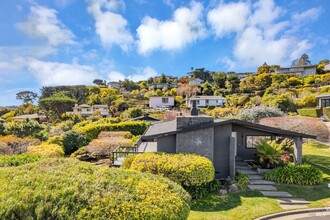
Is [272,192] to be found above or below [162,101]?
below

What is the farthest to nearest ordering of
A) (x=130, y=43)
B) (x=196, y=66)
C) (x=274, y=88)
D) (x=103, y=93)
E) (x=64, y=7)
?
A: (x=196, y=66) < (x=103, y=93) < (x=274, y=88) < (x=130, y=43) < (x=64, y=7)

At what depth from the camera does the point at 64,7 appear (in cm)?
1402

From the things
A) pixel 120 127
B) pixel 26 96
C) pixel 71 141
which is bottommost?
pixel 71 141

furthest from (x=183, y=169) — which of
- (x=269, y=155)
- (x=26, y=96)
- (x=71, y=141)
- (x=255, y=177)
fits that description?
(x=26, y=96)

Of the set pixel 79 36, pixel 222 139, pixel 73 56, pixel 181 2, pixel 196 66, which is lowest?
pixel 222 139

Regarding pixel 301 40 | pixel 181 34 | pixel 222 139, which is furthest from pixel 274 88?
pixel 222 139

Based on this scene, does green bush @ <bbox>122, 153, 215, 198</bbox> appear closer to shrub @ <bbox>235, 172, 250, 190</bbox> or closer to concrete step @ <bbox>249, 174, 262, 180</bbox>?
shrub @ <bbox>235, 172, 250, 190</bbox>

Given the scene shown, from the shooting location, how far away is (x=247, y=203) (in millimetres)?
9188

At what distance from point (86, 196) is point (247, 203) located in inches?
286

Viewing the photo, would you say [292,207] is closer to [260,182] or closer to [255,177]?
[260,182]

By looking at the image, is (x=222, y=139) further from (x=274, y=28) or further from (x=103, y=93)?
(x=103, y=93)

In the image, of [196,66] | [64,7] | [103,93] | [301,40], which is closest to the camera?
[64,7]

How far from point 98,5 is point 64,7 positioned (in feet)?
7.44

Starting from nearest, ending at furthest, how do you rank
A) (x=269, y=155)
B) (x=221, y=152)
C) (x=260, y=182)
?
(x=260, y=182), (x=221, y=152), (x=269, y=155)
